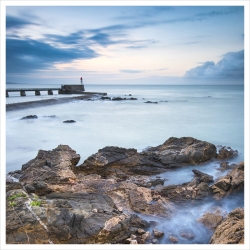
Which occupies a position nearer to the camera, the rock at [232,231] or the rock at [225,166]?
the rock at [232,231]

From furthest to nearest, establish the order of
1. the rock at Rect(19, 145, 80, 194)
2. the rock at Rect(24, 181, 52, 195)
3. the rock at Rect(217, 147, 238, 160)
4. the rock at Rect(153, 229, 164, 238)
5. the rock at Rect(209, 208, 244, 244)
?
the rock at Rect(217, 147, 238, 160)
the rock at Rect(19, 145, 80, 194)
the rock at Rect(24, 181, 52, 195)
the rock at Rect(153, 229, 164, 238)
the rock at Rect(209, 208, 244, 244)

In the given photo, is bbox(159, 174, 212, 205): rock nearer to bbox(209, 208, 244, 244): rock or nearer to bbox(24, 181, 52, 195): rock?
bbox(209, 208, 244, 244): rock

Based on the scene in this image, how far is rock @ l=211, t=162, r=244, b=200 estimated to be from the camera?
5312 millimetres

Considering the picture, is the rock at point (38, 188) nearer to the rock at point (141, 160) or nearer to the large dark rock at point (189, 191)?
the rock at point (141, 160)

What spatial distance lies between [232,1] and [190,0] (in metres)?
0.63

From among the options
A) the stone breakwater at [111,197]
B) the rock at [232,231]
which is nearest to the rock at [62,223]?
the stone breakwater at [111,197]

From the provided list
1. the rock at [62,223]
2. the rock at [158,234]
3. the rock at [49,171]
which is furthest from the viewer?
the rock at [49,171]

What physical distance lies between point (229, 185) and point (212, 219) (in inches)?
47.7

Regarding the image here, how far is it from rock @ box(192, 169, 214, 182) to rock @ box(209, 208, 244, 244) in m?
1.93

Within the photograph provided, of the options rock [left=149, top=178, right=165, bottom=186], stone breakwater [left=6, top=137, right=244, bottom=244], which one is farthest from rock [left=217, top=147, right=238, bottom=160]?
rock [left=149, top=178, right=165, bottom=186]

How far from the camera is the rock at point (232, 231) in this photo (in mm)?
3355

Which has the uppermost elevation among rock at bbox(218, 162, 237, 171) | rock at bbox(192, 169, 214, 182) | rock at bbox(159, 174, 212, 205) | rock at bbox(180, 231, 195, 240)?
rock at bbox(218, 162, 237, 171)

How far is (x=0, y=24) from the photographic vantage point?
149 inches

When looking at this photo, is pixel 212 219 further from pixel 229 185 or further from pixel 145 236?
pixel 145 236
